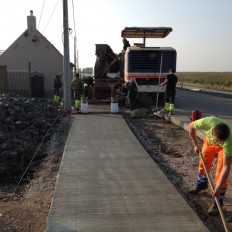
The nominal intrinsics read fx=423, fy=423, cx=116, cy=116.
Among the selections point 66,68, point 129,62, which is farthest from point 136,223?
point 129,62

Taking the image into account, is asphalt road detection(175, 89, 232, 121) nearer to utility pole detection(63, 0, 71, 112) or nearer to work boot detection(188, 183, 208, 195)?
utility pole detection(63, 0, 71, 112)

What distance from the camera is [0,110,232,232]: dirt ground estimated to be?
6197 millimetres

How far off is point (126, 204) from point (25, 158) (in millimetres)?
5240

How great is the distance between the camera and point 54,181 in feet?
27.0

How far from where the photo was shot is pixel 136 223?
579 cm

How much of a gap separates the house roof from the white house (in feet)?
31.4

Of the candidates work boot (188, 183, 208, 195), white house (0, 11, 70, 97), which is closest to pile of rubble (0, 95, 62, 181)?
work boot (188, 183, 208, 195)

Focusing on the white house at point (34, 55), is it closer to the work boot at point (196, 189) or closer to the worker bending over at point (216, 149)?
the work boot at point (196, 189)

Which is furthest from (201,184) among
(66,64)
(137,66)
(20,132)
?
(137,66)

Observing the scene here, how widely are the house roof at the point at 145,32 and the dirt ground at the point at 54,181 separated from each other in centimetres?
871

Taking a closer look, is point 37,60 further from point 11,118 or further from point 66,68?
point 11,118

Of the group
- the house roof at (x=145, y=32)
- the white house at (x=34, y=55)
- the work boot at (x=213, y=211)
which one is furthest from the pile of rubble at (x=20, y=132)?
the white house at (x=34, y=55)

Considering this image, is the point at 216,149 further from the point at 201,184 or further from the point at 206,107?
the point at 206,107

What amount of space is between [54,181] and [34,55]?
24269mm
